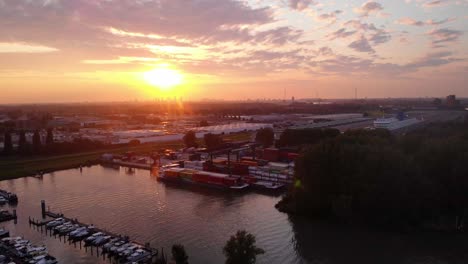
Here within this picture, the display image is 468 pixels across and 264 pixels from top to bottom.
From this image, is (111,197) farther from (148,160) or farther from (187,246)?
(148,160)

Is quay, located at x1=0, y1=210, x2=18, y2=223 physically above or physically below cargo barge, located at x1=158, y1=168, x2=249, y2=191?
below

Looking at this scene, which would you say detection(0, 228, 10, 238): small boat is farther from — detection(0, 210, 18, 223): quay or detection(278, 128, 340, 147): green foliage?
detection(278, 128, 340, 147): green foliage

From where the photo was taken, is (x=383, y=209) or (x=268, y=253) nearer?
(x=268, y=253)

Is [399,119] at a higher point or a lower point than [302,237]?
higher

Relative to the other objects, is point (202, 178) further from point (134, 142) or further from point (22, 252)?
point (134, 142)

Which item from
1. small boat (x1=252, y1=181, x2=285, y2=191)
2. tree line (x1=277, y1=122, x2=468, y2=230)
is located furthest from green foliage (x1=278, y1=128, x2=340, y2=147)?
tree line (x1=277, y1=122, x2=468, y2=230)

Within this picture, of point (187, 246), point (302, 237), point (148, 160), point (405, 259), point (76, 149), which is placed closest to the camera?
point (405, 259)

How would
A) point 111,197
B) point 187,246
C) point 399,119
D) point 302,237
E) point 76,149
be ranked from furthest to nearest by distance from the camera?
1. point 399,119
2. point 76,149
3. point 111,197
4. point 302,237
5. point 187,246

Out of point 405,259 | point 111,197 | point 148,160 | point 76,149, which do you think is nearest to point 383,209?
point 405,259
